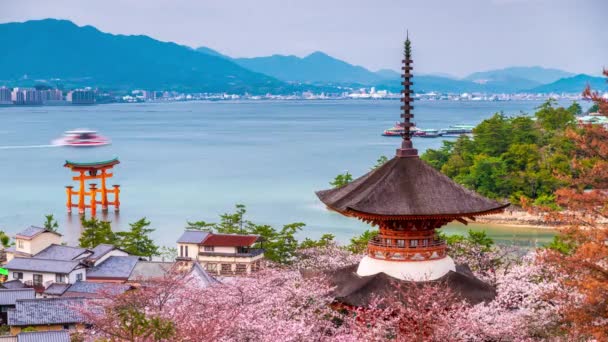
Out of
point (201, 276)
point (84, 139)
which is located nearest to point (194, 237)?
point (201, 276)

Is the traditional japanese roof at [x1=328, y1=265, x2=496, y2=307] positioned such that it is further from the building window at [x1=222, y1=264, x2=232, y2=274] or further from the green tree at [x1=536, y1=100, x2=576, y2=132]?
the green tree at [x1=536, y1=100, x2=576, y2=132]

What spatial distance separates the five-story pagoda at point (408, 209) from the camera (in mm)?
11508

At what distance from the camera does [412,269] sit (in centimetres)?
1174

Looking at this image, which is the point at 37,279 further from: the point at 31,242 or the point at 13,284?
the point at 31,242

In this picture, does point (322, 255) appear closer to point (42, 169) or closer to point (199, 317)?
point (199, 317)

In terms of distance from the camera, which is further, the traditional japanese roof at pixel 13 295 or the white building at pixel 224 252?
the white building at pixel 224 252

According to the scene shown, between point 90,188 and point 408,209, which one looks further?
point 90,188

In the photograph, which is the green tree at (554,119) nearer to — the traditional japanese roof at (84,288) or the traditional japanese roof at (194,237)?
the traditional japanese roof at (194,237)

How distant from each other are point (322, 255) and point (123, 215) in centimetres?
2690

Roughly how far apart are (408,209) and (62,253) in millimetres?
17396

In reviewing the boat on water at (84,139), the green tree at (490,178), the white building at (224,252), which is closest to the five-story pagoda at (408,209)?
the white building at (224,252)

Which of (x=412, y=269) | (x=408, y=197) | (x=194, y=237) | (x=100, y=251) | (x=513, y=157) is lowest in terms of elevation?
(x=100, y=251)

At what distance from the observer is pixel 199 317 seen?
12.0 meters

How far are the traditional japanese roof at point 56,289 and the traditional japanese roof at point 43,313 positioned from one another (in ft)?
9.47
